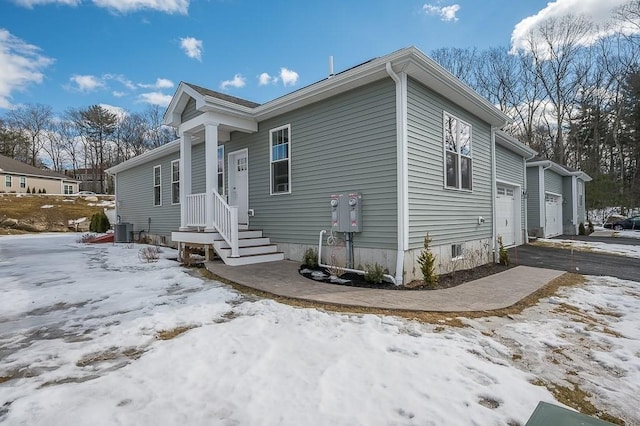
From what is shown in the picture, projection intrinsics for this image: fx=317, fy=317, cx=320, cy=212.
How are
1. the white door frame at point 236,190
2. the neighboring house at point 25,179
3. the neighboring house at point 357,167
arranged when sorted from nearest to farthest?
1. the neighboring house at point 357,167
2. the white door frame at point 236,190
3. the neighboring house at point 25,179

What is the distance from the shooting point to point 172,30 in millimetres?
11258

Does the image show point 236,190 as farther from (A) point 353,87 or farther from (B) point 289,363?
(B) point 289,363

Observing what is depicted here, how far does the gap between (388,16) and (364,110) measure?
5.57 m

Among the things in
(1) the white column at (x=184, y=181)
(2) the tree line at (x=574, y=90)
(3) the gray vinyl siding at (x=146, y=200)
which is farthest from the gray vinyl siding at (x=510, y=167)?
(2) the tree line at (x=574, y=90)

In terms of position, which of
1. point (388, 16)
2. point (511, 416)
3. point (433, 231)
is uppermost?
point (388, 16)

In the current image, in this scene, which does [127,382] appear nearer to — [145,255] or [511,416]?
[511,416]

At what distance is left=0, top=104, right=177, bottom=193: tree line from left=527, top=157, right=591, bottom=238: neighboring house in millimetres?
35899

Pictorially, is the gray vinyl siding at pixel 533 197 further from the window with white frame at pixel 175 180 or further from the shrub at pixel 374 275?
the window with white frame at pixel 175 180

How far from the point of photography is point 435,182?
6480mm

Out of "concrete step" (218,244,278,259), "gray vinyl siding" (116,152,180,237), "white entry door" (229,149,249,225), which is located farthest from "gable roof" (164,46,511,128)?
"gray vinyl siding" (116,152,180,237)

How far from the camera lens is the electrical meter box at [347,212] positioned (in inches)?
236

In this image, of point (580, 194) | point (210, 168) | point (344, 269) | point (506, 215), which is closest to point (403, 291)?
point (344, 269)

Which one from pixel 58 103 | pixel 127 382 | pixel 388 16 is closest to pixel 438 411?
pixel 127 382

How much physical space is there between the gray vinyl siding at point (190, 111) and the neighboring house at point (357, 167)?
49mm
